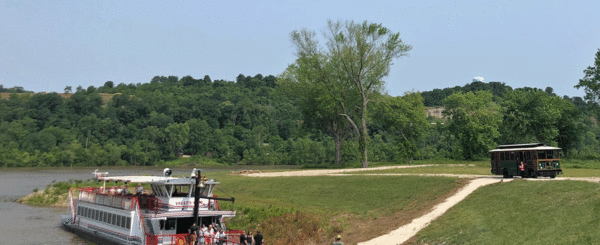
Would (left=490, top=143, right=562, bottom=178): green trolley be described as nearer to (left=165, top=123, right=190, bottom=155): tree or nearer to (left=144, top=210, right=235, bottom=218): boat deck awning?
(left=144, top=210, right=235, bottom=218): boat deck awning

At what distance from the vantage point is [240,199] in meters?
43.1

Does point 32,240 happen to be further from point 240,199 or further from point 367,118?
point 367,118

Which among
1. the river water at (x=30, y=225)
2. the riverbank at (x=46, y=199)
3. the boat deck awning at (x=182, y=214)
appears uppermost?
the boat deck awning at (x=182, y=214)

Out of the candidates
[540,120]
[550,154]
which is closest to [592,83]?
[540,120]

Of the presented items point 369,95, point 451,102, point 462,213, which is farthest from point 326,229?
point 451,102

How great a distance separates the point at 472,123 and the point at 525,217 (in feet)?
177

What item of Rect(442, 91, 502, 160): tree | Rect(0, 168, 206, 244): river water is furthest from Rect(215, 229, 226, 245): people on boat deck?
Rect(442, 91, 502, 160): tree

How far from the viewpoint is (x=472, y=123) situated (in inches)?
2955

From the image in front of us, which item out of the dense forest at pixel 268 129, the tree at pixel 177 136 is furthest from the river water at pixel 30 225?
the tree at pixel 177 136

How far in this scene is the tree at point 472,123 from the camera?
74.8 m

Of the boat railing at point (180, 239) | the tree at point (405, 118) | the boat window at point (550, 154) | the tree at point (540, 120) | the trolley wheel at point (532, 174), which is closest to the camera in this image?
the boat railing at point (180, 239)

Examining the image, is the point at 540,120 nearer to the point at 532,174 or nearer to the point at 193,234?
the point at 532,174

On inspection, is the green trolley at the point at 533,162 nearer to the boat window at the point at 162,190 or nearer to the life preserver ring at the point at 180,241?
the life preserver ring at the point at 180,241

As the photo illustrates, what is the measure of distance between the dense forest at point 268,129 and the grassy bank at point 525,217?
4683 centimetres
